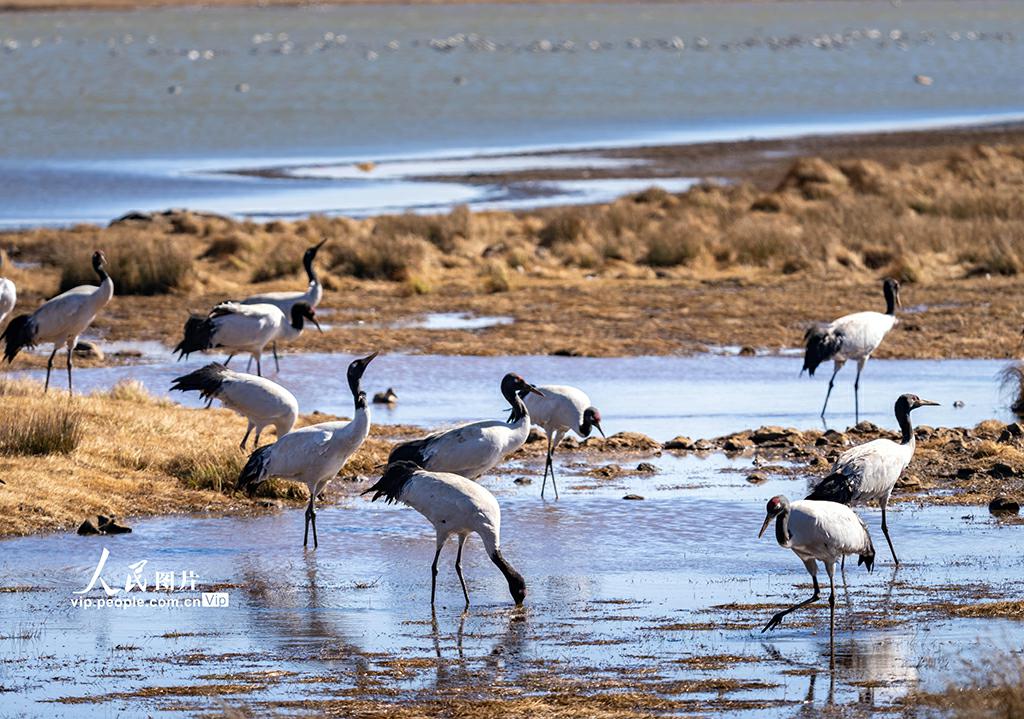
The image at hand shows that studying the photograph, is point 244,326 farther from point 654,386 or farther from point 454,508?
point 454,508

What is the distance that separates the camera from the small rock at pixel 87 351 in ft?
67.6

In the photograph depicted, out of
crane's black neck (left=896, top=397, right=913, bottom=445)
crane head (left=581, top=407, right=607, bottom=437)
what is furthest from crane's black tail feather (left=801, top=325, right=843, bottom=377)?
crane's black neck (left=896, top=397, right=913, bottom=445)

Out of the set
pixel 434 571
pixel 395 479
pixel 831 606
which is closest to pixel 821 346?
pixel 395 479

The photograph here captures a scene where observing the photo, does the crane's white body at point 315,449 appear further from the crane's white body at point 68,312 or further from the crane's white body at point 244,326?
the crane's white body at point 68,312

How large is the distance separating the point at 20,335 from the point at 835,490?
945 cm

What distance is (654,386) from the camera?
18984 mm

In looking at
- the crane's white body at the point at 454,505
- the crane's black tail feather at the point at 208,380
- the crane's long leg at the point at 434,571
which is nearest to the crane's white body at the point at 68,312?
the crane's black tail feather at the point at 208,380

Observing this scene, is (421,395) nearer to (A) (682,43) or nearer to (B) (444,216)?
(B) (444,216)

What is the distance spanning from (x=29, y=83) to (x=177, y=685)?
3133 inches

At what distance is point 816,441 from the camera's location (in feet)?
50.5

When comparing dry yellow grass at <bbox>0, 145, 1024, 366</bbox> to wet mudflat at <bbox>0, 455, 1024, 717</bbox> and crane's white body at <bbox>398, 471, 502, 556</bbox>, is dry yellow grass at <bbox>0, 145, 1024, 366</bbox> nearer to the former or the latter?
wet mudflat at <bbox>0, 455, 1024, 717</bbox>

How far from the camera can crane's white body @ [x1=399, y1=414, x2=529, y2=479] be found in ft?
39.6

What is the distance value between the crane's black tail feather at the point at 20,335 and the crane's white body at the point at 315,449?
18.9 ft

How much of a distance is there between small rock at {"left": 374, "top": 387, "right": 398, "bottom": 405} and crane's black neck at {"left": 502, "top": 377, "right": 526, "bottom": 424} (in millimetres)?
5484
